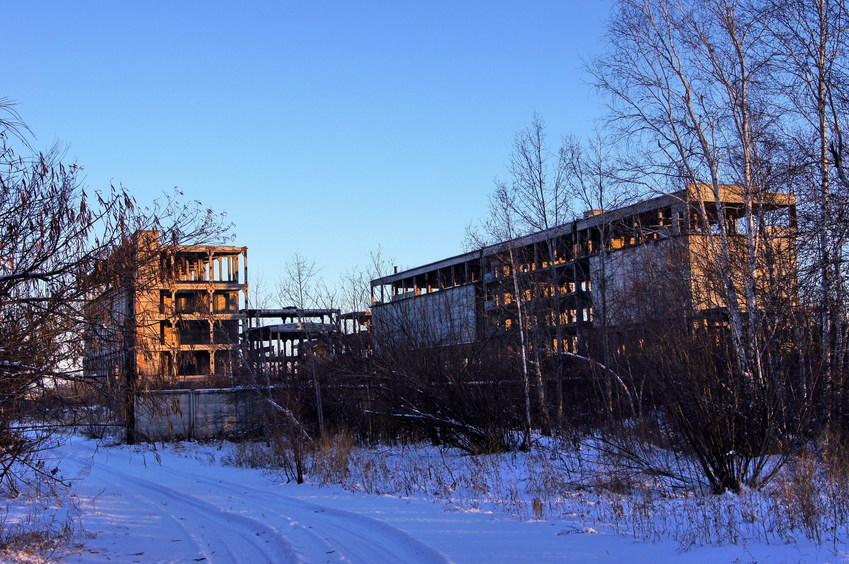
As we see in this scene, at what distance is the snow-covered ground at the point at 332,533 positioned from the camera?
26.1 ft

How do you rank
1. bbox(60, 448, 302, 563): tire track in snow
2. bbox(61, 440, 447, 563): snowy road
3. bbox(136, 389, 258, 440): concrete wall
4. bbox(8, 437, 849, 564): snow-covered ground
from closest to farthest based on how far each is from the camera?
1. bbox(8, 437, 849, 564): snow-covered ground
2. bbox(61, 440, 447, 563): snowy road
3. bbox(60, 448, 302, 563): tire track in snow
4. bbox(136, 389, 258, 440): concrete wall

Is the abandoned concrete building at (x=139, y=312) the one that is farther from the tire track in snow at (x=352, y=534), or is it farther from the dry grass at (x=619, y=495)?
the dry grass at (x=619, y=495)

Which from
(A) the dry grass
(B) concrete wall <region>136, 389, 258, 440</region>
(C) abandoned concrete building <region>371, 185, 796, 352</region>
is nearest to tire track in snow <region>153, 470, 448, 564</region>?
(A) the dry grass

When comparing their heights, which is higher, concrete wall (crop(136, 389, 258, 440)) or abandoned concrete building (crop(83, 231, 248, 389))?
abandoned concrete building (crop(83, 231, 248, 389))

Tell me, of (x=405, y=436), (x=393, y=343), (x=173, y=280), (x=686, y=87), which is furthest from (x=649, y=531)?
(x=405, y=436)

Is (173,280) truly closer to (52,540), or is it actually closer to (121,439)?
(52,540)

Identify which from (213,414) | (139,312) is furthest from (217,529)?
(213,414)

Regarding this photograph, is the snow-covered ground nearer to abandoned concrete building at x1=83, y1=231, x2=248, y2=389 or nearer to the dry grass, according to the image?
the dry grass

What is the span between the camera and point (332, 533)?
1017 cm

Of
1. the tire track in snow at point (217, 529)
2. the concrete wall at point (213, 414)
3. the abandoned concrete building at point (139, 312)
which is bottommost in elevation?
the tire track in snow at point (217, 529)

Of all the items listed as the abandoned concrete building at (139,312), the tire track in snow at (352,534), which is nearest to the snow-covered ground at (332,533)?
the tire track in snow at (352,534)

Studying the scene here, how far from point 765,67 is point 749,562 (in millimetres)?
10171

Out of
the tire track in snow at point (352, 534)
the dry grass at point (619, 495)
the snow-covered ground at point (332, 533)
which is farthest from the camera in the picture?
the tire track in snow at point (352, 534)

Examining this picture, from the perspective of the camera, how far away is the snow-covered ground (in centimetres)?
796
